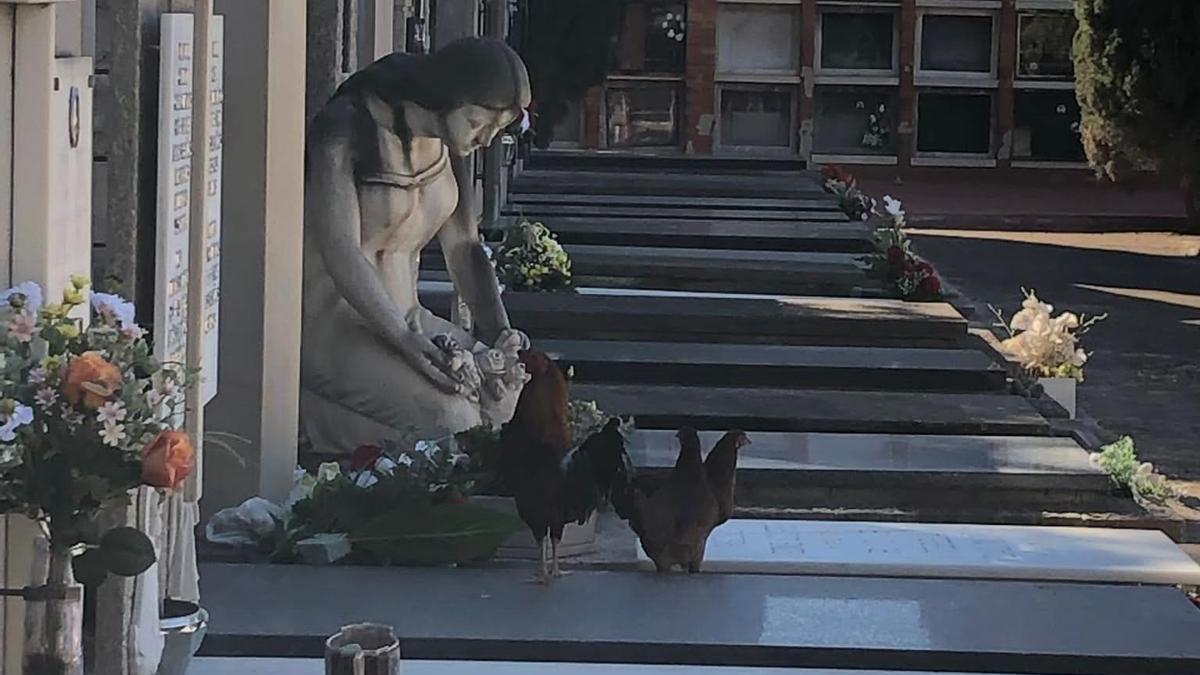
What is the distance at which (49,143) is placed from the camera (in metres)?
2.98

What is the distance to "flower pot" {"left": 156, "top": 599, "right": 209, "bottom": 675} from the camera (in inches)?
139

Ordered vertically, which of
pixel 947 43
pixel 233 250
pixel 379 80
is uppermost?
pixel 947 43

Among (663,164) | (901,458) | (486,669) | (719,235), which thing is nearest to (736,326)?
(901,458)

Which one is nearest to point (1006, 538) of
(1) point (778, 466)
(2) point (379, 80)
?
(1) point (778, 466)

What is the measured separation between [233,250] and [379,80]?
572mm

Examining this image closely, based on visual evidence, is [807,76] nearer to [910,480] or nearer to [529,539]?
[910,480]

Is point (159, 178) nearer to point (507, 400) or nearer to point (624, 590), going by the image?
point (624, 590)

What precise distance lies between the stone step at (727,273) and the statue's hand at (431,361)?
17.2 feet

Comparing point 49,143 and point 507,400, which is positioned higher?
point 49,143

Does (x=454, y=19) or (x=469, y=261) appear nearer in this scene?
(x=469, y=261)

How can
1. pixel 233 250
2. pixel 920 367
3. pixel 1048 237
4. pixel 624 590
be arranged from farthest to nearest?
pixel 1048 237 < pixel 920 367 < pixel 233 250 < pixel 624 590

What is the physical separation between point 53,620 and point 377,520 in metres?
1.73

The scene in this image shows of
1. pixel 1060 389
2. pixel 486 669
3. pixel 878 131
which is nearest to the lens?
pixel 486 669

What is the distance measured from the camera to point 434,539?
14.9 ft
